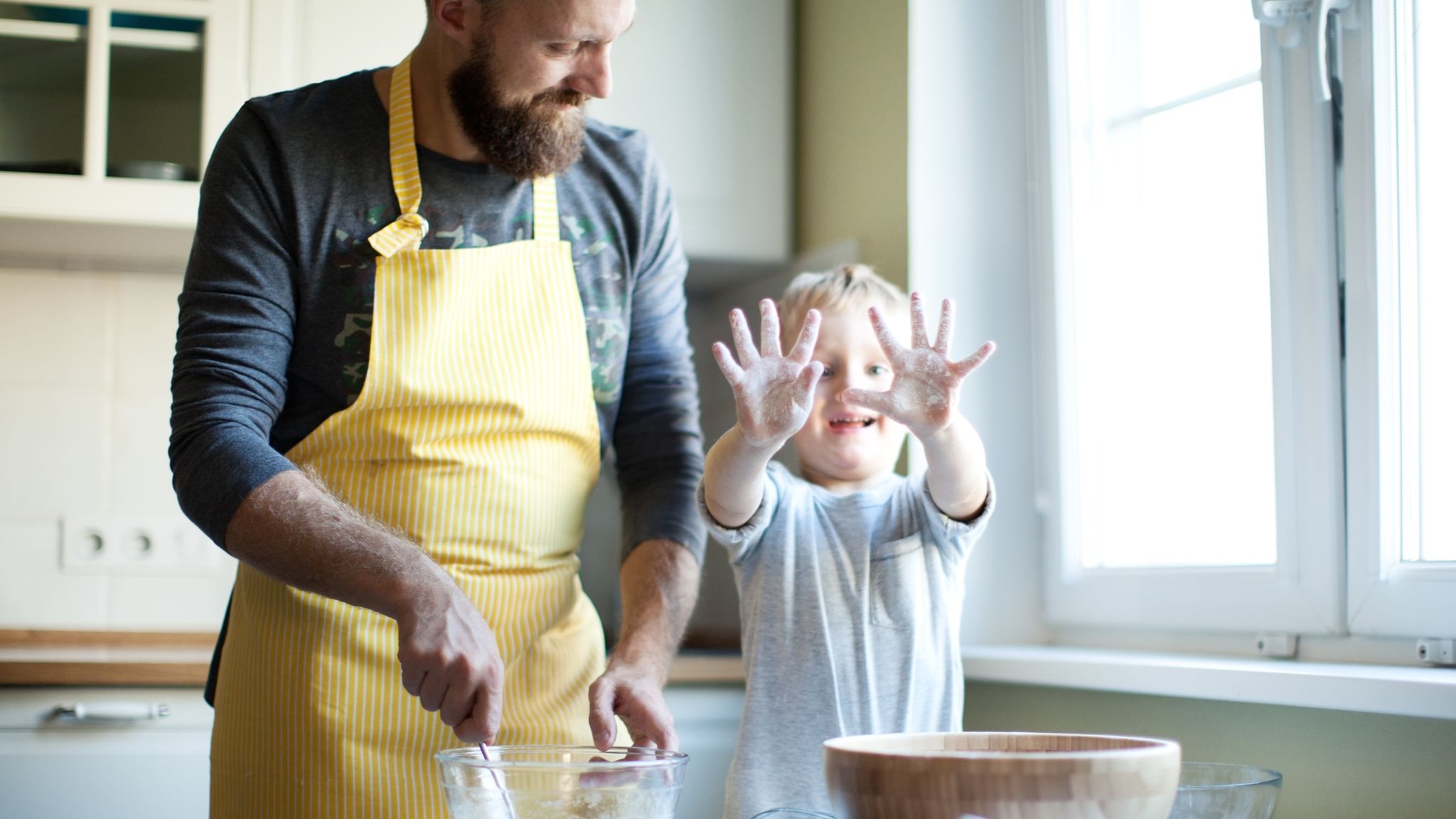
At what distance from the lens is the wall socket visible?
2102mm

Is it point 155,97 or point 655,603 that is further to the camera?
point 155,97

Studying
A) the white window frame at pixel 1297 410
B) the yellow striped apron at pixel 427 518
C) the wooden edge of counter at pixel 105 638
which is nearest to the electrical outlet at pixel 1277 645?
the white window frame at pixel 1297 410

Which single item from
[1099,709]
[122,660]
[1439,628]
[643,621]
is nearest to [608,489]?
[122,660]

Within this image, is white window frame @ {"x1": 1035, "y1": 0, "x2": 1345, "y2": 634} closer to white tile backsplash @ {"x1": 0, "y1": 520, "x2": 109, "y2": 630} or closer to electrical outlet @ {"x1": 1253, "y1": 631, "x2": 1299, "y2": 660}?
electrical outlet @ {"x1": 1253, "y1": 631, "x2": 1299, "y2": 660}

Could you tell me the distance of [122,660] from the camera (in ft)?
5.49

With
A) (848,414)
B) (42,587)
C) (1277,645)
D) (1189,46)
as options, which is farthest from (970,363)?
(42,587)

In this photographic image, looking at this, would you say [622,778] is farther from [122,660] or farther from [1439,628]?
[122,660]

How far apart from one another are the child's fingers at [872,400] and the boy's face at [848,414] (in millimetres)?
318

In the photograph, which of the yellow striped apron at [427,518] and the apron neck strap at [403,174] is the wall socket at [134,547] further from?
the apron neck strap at [403,174]

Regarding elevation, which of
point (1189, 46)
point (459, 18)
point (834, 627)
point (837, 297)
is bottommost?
point (834, 627)

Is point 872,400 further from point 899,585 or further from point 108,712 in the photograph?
point 108,712

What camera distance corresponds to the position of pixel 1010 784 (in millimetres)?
545

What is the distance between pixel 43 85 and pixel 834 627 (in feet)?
4.80

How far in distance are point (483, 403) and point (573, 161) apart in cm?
25
